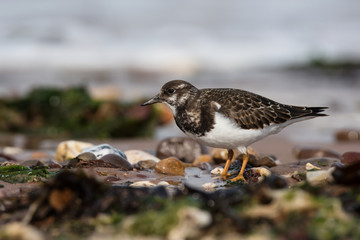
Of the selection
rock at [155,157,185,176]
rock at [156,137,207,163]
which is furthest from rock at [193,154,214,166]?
rock at [155,157,185,176]

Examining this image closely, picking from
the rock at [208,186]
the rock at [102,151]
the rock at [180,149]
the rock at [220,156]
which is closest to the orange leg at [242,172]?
the rock at [208,186]

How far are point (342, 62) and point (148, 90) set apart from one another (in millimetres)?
7338

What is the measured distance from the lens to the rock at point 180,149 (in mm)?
5668

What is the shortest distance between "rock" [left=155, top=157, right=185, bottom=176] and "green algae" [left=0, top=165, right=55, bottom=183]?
1.00m

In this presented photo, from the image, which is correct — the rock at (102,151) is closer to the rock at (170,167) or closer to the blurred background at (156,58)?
the rock at (170,167)

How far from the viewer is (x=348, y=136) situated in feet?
23.9

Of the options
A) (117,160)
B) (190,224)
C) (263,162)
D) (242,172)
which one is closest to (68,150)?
(117,160)

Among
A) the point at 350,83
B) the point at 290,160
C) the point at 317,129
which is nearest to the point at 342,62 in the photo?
the point at 350,83

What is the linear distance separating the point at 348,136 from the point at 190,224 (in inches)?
215

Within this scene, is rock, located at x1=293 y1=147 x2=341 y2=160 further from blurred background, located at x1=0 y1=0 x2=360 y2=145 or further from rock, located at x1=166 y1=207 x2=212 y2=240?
rock, located at x1=166 y1=207 x2=212 y2=240

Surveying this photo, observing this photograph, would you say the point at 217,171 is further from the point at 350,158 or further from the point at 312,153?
the point at 312,153

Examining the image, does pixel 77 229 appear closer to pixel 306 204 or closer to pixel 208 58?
pixel 306 204

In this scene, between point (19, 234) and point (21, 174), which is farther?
point (21, 174)

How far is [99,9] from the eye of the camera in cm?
2019
